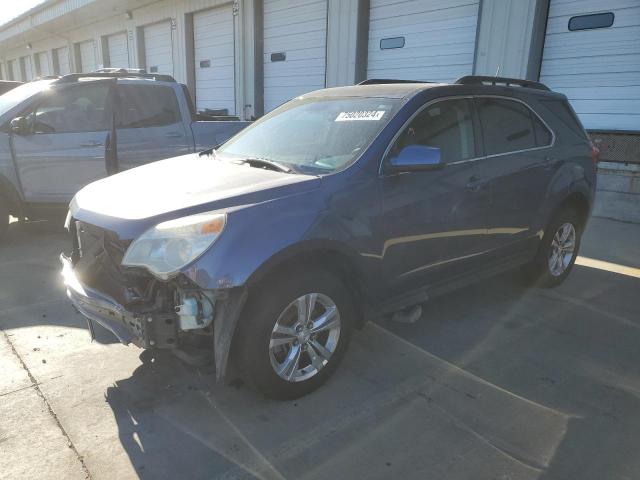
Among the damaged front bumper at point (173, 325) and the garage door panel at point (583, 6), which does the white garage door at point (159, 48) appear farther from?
the damaged front bumper at point (173, 325)

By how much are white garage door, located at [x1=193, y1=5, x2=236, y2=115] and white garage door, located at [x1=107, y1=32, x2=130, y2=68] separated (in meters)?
5.45

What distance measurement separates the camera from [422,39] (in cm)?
974

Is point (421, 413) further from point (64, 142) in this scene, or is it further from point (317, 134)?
point (64, 142)

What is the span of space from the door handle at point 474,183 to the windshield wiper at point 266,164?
135 centimetres

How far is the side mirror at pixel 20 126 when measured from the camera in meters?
5.66

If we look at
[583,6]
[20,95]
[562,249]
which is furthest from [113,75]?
[583,6]

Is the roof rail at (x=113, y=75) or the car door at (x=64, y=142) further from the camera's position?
the roof rail at (x=113, y=75)

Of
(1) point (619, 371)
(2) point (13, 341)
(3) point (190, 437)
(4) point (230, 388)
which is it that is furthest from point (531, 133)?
(2) point (13, 341)

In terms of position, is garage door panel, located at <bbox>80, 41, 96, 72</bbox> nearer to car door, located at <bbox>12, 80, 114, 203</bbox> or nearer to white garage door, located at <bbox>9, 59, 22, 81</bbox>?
white garage door, located at <bbox>9, 59, 22, 81</bbox>

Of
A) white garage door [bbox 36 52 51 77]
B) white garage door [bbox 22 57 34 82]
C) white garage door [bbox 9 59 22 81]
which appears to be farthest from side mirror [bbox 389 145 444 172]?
white garage door [bbox 9 59 22 81]

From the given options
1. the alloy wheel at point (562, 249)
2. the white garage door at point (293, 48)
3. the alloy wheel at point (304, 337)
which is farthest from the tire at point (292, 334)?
the white garage door at point (293, 48)

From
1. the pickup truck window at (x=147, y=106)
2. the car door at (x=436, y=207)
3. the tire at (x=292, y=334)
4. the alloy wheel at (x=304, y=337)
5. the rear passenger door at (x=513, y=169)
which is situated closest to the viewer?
the tire at (x=292, y=334)

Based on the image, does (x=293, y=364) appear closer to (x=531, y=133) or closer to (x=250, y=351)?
(x=250, y=351)

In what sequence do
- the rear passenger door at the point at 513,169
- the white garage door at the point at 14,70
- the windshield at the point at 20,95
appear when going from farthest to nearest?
the white garage door at the point at 14,70 < the windshield at the point at 20,95 < the rear passenger door at the point at 513,169
